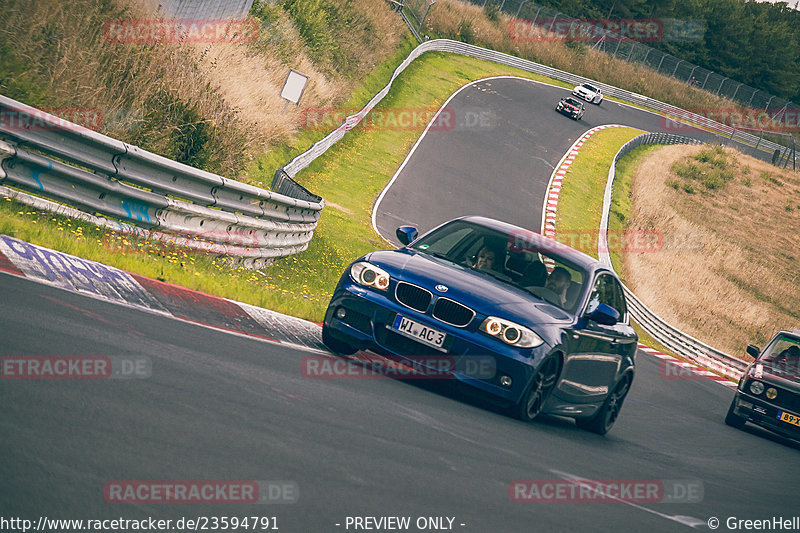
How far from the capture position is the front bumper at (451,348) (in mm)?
7879

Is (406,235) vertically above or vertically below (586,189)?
below

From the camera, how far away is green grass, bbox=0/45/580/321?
30.6ft

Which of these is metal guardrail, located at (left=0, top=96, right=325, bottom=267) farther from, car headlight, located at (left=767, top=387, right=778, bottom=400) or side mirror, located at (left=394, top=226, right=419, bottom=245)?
car headlight, located at (left=767, top=387, right=778, bottom=400)

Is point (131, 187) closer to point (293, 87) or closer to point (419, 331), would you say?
point (419, 331)

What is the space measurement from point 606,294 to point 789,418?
6.25 metres

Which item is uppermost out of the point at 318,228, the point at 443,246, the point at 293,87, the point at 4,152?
the point at 293,87

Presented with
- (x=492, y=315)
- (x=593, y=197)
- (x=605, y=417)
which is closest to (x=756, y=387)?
(x=605, y=417)

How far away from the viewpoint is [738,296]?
1374 inches

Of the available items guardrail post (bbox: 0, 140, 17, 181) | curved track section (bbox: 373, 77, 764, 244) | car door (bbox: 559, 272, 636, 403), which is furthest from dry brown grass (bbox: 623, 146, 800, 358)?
guardrail post (bbox: 0, 140, 17, 181)

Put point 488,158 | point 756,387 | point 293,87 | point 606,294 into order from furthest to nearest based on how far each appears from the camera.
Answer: point 488,158
point 293,87
point 756,387
point 606,294

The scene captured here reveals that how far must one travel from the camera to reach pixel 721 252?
40.2 metres

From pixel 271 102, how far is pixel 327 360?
17.0 m

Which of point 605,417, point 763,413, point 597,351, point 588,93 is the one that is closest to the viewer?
point 597,351

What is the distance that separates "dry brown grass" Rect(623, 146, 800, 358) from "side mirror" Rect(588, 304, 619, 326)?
1986cm
